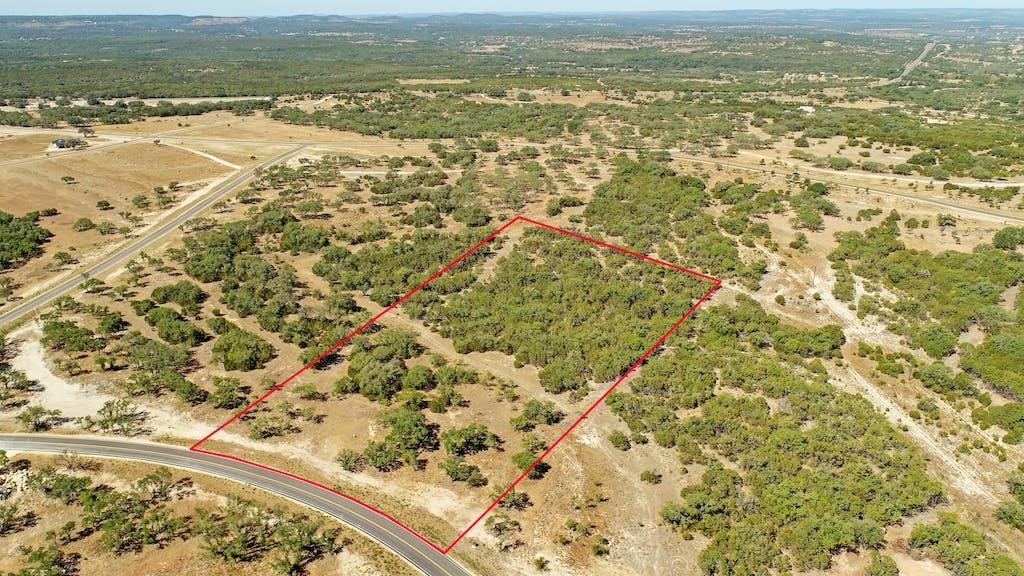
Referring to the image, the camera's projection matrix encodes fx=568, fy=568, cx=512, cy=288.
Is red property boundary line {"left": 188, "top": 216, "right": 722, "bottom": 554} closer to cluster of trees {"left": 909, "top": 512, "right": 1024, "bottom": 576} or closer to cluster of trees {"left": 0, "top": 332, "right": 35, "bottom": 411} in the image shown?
cluster of trees {"left": 0, "top": 332, "right": 35, "bottom": 411}

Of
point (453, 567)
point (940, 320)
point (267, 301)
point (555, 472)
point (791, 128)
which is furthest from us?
point (791, 128)

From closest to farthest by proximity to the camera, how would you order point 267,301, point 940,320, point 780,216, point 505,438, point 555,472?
point 555,472 → point 505,438 → point 940,320 → point 267,301 → point 780,216

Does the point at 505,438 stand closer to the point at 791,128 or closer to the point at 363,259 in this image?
the point at 363,259

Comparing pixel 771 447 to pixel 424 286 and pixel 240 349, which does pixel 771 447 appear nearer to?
pixel 424 286

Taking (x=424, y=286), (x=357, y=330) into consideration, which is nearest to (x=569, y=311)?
(x=424, y=286)

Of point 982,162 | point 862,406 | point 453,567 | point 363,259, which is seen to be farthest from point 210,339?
point 982,162

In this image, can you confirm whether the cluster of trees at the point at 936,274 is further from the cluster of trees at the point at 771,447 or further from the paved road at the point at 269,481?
the paved road at the point at 269,481

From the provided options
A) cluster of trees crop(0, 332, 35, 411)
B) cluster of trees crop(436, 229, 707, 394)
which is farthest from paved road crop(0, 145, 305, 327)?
cluster of trees crop(436, 229, 707, 394)
